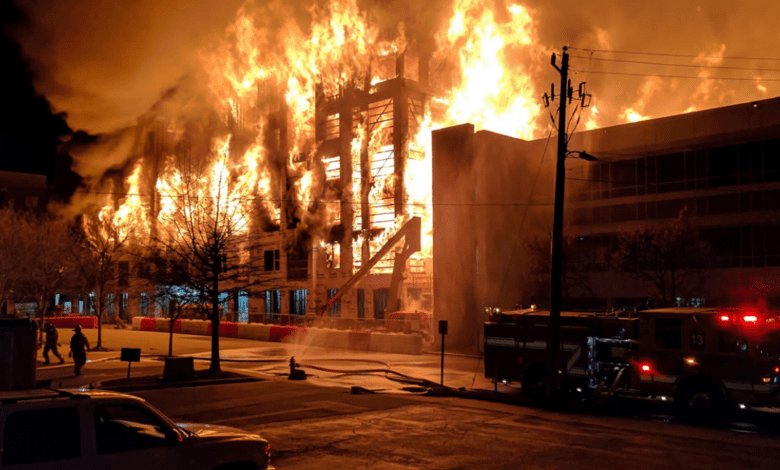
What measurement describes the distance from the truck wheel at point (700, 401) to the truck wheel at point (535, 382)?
3.30 metres

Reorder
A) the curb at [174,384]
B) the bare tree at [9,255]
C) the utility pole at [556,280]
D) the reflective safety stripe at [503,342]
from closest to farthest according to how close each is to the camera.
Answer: the utility pole at [556,280] < the reflective safety stripe at [503,342] < the curb at [174,384] < the bare tree at [9,255]

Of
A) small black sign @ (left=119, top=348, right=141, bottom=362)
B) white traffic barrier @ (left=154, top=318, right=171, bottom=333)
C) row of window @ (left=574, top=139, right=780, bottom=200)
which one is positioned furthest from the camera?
white traffic barrier @ (left=154, top=318, right=171, bottom=333)

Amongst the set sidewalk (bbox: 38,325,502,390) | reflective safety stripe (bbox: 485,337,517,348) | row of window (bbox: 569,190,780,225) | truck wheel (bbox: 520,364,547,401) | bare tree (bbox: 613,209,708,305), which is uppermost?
row of window (bbox: 569,190,780,225)

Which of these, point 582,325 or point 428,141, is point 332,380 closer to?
point 582,325

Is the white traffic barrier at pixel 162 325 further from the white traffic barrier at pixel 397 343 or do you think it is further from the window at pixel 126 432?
the window at pixel 126 432

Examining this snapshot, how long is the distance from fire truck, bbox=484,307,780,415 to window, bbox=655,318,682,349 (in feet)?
0.07

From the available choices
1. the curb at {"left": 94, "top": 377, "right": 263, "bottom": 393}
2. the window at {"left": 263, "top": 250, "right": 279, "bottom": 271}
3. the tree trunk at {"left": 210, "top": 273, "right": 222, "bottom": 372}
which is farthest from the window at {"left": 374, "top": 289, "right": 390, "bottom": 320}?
the curb at {"left": 94, "top": 377, "right": 263, "bottom": 393}

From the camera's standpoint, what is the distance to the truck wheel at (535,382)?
658 inches

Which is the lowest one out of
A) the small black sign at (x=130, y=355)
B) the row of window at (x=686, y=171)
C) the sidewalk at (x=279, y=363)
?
the sidewalk at (x=279, y=363)

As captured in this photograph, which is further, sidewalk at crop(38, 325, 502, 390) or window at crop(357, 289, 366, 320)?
window at crop(357, 289, 366, 320)

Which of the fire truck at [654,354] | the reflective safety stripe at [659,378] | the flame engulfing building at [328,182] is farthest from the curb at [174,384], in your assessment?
the flame engulfing building at [328,182]

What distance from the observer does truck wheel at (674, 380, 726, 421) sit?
13.8 meters

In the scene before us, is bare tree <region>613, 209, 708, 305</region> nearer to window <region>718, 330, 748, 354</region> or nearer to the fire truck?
the fire truck

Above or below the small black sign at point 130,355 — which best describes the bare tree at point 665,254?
above
